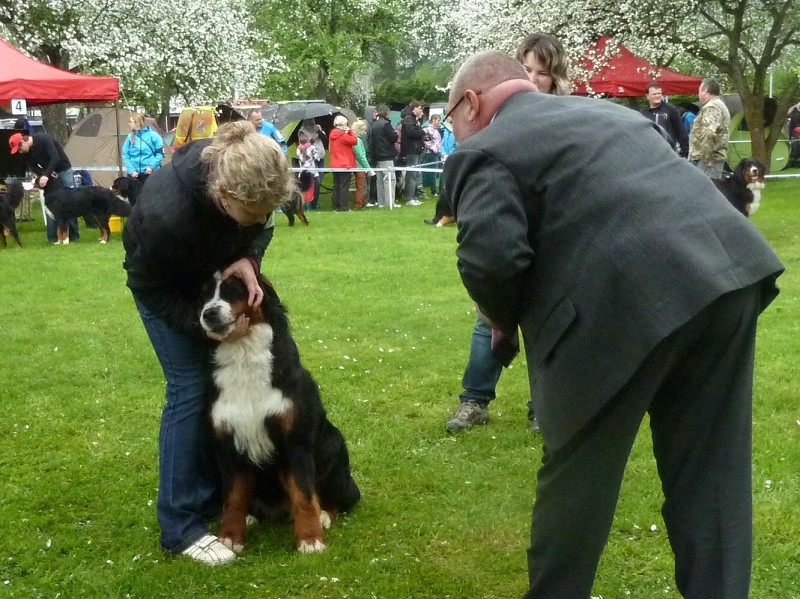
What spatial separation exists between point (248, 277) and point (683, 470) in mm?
1788

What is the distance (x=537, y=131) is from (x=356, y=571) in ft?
6.98

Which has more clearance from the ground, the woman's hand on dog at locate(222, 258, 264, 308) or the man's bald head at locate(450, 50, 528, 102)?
the man's bald head at locate(450, 50, 528, 102)

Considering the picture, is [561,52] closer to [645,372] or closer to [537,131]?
[537,131]

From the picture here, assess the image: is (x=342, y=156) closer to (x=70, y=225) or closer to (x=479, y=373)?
(x=70, y=225)

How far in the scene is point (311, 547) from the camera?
12.7ft

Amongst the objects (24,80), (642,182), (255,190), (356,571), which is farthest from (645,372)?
(24,80)

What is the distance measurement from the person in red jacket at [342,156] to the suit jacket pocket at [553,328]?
16380mm

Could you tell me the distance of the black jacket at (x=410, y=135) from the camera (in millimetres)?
20359

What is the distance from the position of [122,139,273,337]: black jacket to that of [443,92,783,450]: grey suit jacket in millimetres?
1108

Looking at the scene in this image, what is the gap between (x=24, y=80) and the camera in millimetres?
14109

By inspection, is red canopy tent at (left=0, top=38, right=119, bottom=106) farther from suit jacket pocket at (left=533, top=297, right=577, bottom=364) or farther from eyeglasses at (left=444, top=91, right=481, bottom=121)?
suit jacket pocket at (left=533, top=297, right=577, bottom=364)

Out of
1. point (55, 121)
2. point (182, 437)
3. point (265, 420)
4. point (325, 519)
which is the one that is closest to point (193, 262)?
point (265, 420)

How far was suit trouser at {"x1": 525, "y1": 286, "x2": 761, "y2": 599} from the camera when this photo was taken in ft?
8.05

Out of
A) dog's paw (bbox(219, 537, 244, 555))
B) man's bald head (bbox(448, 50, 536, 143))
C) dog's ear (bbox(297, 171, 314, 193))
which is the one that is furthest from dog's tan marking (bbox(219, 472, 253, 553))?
dog's ear (bbox(297, 171, 314, 193))
